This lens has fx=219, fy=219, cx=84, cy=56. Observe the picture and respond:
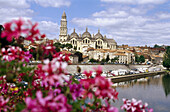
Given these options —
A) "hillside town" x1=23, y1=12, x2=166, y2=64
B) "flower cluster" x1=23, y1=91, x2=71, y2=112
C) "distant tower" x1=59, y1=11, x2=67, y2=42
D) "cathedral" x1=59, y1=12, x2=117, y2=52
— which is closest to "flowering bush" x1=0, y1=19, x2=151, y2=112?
"flower cluster" x1=23, y1=91, x2=71, y2=112

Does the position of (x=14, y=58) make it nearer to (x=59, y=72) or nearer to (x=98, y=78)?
(x=59, y=72)

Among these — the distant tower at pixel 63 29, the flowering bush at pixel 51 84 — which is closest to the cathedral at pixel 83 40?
the distant tower at pixel 63 29

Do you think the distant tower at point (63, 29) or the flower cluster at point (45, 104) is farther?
the distant tower at point (63, 29)

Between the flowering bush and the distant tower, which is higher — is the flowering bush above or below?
below

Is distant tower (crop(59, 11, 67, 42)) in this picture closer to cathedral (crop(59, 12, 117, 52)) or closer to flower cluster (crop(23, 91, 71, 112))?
cathedral (crop(59, 12, 117, 52))

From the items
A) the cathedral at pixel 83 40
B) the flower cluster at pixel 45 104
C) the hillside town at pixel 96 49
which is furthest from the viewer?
the cathedral at pixel 83 40

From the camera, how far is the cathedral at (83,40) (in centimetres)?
11506

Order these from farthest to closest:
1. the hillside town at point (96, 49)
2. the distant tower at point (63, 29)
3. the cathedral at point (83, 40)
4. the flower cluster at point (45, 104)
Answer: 1. the distant tower at point (63, 29)
2. the cathedral at point (83, 40)
3. the hillside town at point (96, 49)
4. the flower cluster at point (45, 104)

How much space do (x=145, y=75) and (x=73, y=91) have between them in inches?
2447

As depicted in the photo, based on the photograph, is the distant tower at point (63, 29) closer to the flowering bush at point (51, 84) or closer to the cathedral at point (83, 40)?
the cathedral at point (83, 40)

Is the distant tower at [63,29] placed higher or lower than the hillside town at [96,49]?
higher

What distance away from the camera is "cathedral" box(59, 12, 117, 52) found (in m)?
115

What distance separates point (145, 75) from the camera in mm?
62562

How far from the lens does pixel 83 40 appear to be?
11688 centimetres
